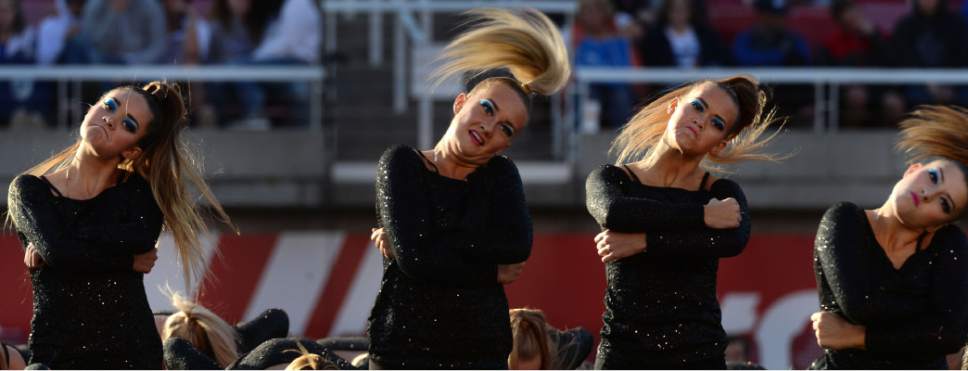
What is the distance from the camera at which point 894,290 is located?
4.37m

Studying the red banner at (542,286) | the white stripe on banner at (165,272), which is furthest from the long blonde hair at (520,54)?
the red banner at (542,286)

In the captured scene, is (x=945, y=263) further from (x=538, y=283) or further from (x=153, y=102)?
(x=538, y=283)

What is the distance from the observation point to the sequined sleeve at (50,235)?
4434mm

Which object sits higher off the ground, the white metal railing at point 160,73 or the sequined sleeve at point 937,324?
the sequined sleeve at point 937,324

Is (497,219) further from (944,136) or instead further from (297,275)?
(297,275)

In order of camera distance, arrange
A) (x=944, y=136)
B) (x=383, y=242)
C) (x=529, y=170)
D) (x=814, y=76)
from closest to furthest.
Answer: (x=383, y=242), (x=944, y=136), (x=529, y=170), (x=814, y=76)

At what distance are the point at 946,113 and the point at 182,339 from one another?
2540 mm

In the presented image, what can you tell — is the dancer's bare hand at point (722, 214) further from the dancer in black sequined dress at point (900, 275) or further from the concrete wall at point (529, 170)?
the concrete wall at point (529, 170)

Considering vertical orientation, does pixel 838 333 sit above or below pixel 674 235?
below

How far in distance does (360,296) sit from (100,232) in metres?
4.50

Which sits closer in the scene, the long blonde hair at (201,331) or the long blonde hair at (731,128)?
the long blonde hair at (731,128)

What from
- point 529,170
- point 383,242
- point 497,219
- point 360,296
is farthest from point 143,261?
point 529,170

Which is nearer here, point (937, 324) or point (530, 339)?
point (937, 324)

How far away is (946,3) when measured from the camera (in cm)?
1003
